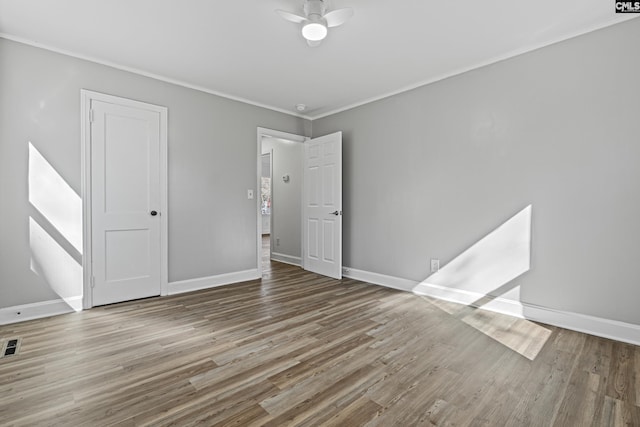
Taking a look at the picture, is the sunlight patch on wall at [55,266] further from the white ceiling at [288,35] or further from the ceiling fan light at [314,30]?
the ceiling fan light at [314,30]

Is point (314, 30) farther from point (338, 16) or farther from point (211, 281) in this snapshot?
point (211, 281)

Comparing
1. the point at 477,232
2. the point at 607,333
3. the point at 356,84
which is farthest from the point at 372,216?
the point at 607,333

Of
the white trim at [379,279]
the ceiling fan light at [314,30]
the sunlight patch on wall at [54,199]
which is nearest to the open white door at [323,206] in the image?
the white trim at [379,279]

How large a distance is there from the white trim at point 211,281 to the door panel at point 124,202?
224mm

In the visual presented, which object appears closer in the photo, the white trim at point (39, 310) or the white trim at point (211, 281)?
the white trim at point (39, 310)

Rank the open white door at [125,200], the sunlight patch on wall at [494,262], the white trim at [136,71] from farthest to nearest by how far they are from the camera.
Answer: the open white door at [125,200], the sunlight patch on wall at [494,262], the white trim at [136,71]

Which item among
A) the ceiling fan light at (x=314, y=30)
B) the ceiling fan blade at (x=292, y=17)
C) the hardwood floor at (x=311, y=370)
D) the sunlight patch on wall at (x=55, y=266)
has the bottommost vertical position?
the hardwood floor at (x=311, y=370)

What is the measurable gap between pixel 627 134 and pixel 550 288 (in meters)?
1.42

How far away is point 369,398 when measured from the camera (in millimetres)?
1783

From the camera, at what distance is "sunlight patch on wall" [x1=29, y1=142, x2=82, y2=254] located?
298 cm

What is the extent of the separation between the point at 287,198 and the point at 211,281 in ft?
7.95

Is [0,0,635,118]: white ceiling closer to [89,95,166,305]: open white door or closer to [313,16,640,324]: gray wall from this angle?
[313,16,640,324]: gray wall

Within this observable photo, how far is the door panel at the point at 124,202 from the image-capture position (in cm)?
334

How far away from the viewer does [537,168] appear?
2.98 metres
